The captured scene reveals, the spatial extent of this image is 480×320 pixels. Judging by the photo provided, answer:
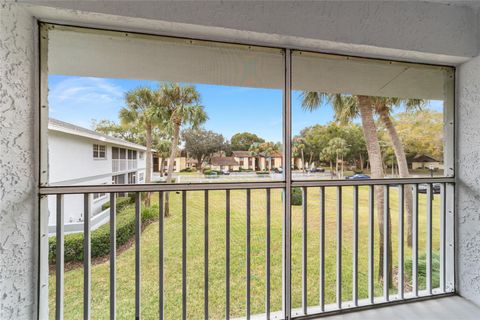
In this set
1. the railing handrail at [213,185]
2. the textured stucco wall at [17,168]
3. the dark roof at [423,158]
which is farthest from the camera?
the dark roof at [423,158]

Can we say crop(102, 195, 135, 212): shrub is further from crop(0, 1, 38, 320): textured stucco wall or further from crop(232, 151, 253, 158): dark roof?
crop(232, 151, 253, 158): dark roof

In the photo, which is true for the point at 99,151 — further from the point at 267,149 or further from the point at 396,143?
the point at 396,143

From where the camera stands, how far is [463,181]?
1729 mm

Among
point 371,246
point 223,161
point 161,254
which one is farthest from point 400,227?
point 161,254

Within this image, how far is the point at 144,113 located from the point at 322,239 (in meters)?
1.50

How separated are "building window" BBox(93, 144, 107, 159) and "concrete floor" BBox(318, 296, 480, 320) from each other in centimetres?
181

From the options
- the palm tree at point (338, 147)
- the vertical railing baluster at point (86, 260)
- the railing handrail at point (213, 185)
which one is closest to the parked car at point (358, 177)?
the railing handrail at point (213, 185)

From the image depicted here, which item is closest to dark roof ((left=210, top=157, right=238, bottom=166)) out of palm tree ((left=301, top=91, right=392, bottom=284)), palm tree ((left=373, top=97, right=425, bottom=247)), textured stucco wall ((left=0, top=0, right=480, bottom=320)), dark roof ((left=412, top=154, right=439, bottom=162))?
palm tree ((left=301, top=91, right=392, bottom=284))

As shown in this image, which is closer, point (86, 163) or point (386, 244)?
point (86, 163)

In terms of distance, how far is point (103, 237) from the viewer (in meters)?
1.50

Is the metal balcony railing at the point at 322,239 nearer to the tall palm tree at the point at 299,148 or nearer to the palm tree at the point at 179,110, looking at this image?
the tall palm tree at the point at 299,148

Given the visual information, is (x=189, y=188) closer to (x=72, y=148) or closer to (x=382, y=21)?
(x=72, y=148)

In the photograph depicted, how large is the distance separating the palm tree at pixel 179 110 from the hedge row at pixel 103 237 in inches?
14.0

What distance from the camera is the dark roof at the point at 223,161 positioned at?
1.51m
